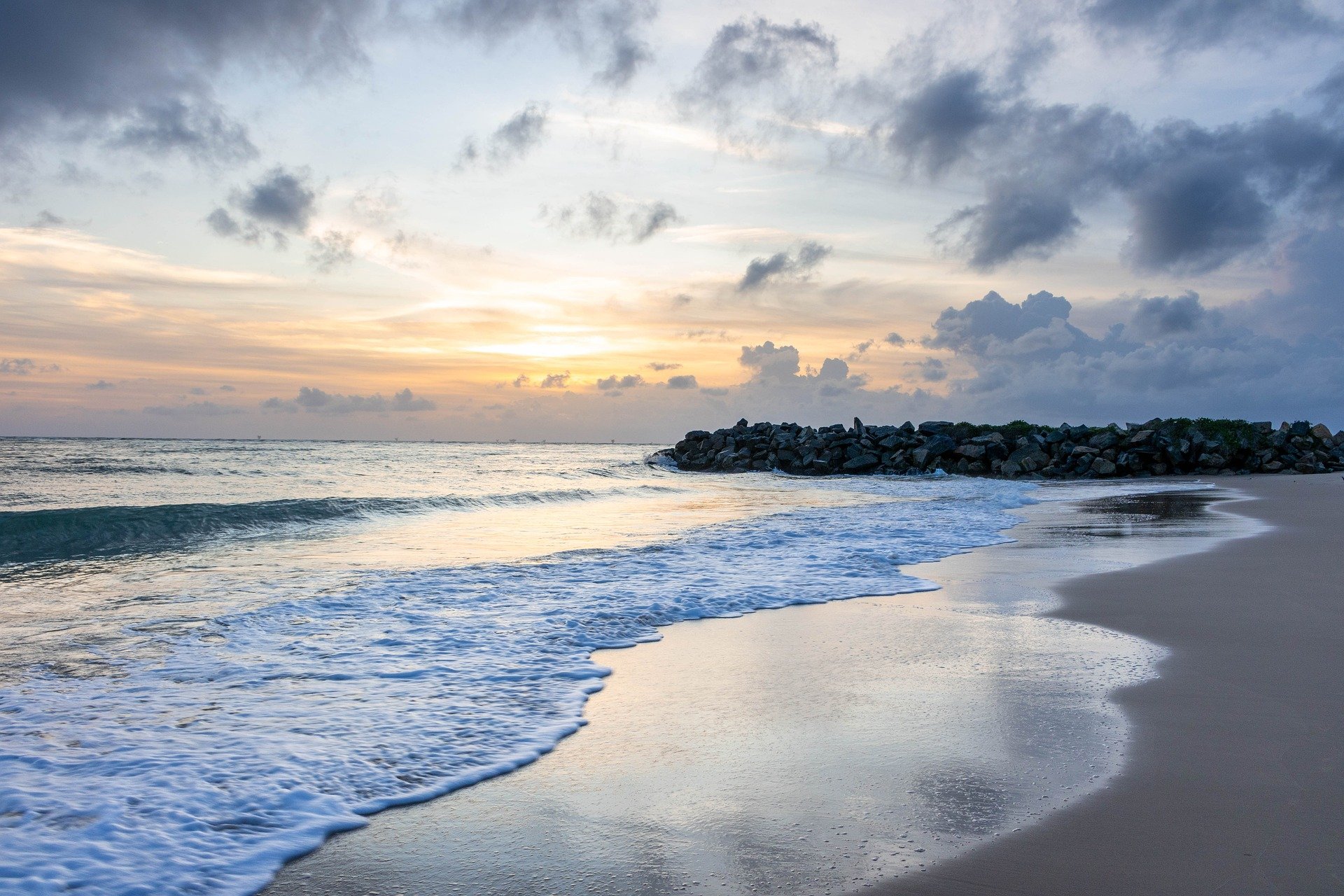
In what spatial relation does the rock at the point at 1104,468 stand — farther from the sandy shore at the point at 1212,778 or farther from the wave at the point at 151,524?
the sandy shore at the point at 1212,778

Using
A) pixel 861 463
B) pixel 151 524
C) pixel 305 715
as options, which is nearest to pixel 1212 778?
pixel 305 715

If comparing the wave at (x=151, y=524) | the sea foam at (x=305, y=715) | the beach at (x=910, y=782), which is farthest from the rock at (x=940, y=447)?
the beach at (x=910, y=782)

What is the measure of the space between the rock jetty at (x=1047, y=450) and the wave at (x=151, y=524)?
847 inches

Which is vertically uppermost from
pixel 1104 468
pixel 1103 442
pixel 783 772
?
pixel 1103 442

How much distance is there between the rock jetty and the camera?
31.4 m

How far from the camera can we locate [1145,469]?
31.3 metres

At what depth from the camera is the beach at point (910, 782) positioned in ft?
8.41

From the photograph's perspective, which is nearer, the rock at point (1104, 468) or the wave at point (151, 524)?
the wave at point (151, 524)

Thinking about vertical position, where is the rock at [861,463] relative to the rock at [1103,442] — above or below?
below

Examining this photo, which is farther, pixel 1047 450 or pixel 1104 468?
pixel 1047 450

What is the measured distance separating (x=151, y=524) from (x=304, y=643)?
10000 mm

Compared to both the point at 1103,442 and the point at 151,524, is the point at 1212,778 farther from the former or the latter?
the point at 1103,442

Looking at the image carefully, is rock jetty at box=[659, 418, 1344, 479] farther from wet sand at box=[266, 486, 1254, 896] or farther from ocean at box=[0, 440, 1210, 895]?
wet sand at box=[266, 486, 1254, 896]

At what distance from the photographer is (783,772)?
3.35 meters
